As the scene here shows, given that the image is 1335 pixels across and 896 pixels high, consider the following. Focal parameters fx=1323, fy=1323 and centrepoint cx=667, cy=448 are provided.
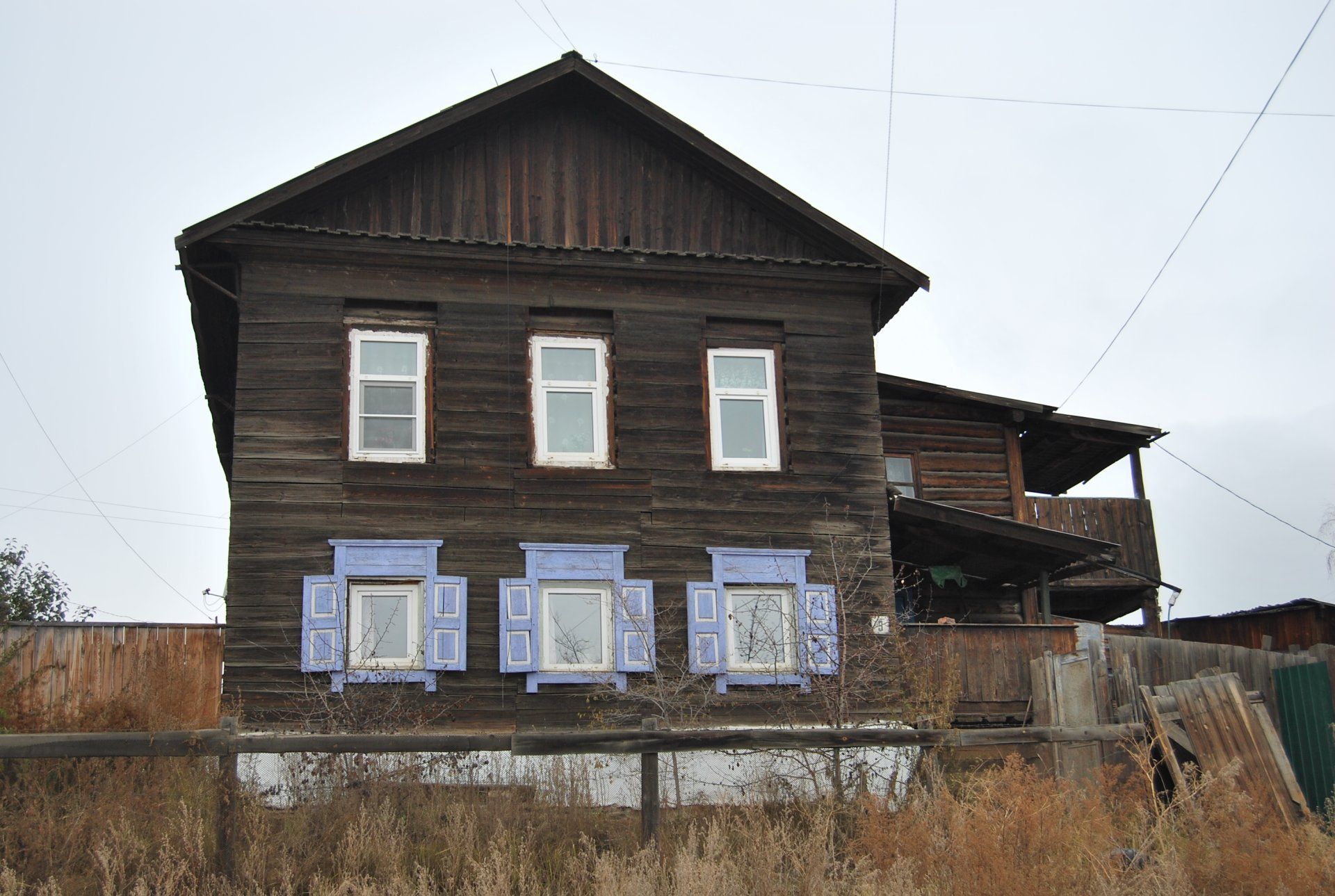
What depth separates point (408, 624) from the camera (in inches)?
621

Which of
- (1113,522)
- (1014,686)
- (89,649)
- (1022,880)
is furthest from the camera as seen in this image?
(1113,522)

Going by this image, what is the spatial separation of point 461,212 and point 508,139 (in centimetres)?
128

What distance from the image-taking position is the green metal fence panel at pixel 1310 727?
1366cm

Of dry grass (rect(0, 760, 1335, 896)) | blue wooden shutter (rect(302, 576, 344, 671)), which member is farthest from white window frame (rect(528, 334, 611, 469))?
dry grass (rect(0, 760, 1335, 896))

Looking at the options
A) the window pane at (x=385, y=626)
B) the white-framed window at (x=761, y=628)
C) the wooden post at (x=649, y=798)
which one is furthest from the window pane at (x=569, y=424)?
the wooden post at (x=649, y=798)

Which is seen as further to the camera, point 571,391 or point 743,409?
point 743,409

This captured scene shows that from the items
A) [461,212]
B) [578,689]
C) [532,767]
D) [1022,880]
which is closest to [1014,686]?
[578,689]

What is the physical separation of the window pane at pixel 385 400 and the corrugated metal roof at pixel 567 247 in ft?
→ 6.29

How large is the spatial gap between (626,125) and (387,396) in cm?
500

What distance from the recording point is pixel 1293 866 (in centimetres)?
891

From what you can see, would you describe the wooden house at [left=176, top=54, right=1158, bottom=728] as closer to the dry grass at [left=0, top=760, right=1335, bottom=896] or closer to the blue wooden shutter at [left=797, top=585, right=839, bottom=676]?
the blue wooden shutter at [left=797, top=585, right=839, bottom=676]

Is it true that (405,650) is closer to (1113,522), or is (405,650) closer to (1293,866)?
(1293,866)

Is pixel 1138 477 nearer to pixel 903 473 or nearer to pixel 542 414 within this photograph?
pixel 903 473

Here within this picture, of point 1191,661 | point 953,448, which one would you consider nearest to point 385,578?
point 1191,661
